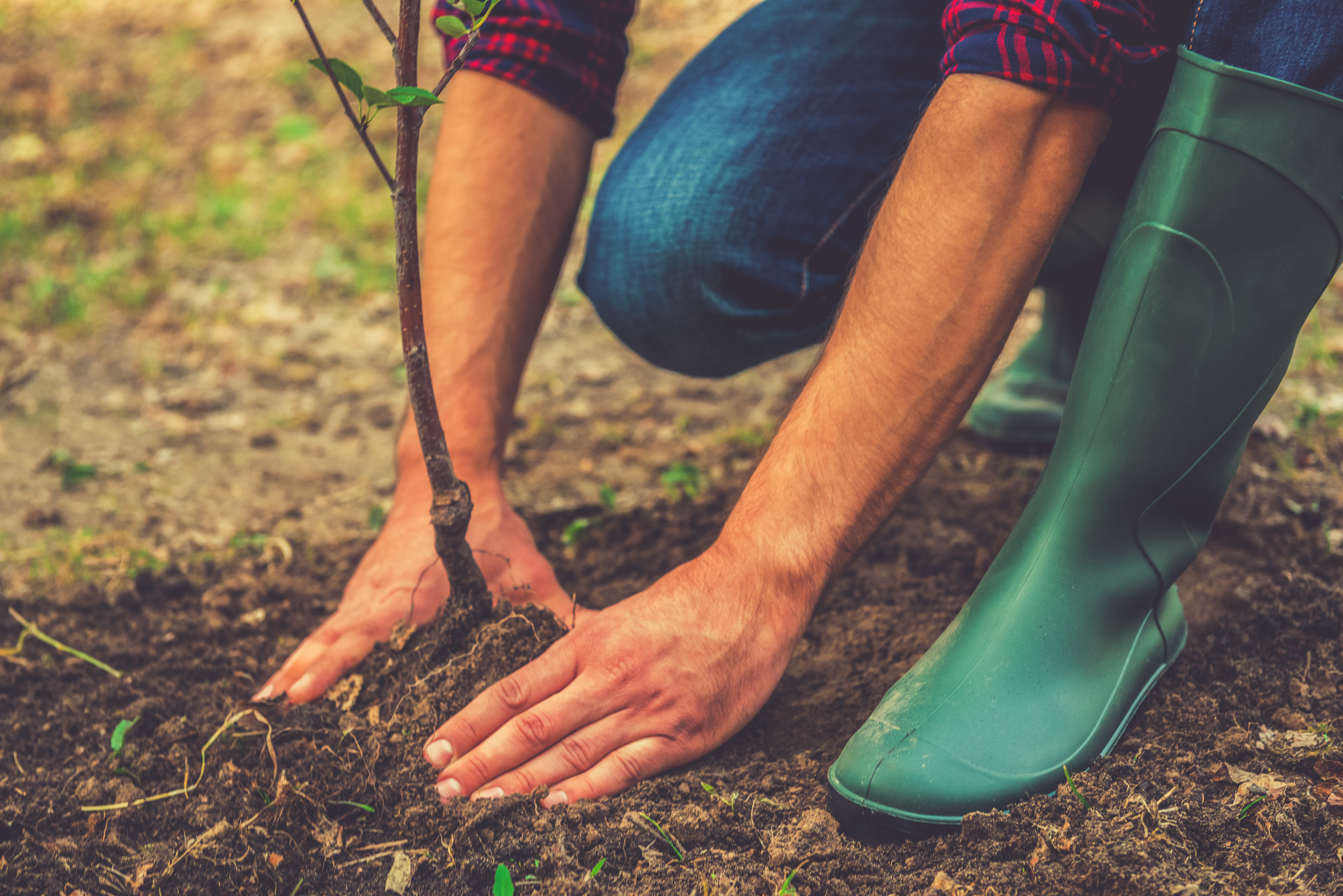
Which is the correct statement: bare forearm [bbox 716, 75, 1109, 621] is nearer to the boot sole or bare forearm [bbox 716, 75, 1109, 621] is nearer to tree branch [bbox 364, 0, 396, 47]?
the boot sole

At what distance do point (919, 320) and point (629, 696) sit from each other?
0.55 meters

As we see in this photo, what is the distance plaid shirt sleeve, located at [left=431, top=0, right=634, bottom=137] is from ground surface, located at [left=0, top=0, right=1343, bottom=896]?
83 centimetres

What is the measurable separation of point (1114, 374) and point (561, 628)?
0.76 meters

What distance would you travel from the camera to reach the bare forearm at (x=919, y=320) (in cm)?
107

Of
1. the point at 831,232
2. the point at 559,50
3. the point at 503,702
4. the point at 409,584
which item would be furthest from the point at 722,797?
the point at 559,50

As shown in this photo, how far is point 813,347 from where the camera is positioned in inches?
107

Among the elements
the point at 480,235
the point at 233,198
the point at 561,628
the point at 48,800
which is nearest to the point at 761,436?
the point at 480,235

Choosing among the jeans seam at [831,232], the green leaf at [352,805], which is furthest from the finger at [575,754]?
the jeans seam at [831,232]

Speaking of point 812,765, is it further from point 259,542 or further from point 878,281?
point 259,542

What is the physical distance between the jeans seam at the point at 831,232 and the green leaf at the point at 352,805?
3.50 feet

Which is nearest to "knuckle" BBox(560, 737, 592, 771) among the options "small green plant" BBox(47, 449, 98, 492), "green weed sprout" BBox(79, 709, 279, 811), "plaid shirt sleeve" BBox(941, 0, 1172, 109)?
"green weed sprout" BBox(79, 709, 279, 811)

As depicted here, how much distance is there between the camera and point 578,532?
6.46 ft

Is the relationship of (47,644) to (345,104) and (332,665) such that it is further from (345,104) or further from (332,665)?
(345,104)

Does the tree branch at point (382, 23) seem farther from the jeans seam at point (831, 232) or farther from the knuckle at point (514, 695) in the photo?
the jeans seam at point (831, 232)
